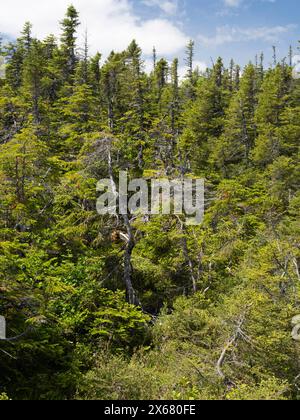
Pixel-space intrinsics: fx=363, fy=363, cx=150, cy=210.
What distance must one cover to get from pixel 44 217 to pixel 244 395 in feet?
33.9

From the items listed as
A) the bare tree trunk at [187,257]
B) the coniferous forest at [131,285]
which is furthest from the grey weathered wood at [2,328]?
the bare tree trunk at [187,257]

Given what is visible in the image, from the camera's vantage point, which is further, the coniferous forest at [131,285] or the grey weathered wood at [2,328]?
the coniferous forest at [131,285]

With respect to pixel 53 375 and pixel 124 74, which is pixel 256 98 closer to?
pixel 124 74

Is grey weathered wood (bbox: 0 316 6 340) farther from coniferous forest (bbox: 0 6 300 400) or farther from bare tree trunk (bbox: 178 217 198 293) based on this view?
bare tree trunk (bbox: 178 217 198 293)

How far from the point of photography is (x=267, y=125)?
3338cm

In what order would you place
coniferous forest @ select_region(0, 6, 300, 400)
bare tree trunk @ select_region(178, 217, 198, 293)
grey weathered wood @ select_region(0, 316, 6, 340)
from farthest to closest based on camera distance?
bare tree trunk @ select_region(178, 217, 198, 293)
coniferous forest @ select_region(0, 6, 300, 400)
grey weathered wood @ select_region(0, 316, 6, 340)

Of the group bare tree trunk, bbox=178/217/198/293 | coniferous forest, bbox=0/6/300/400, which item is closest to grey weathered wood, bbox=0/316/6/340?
coniferous forest, bbox=0/6/300/400

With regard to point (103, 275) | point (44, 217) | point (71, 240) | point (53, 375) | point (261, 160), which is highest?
point (261, 160)

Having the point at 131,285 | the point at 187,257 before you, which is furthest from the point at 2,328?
the point at 187,257

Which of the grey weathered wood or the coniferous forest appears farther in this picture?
the coniferous forest

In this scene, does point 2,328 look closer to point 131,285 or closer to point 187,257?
point 131,285

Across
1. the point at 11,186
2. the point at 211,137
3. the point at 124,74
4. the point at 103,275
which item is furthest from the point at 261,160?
the point at 11,186

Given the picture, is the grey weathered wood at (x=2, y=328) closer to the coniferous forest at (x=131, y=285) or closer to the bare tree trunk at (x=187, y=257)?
the coniferous forest at (x=131, y=285)

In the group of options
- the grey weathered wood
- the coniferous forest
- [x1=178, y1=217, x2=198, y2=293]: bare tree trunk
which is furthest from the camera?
[x1=178, y1=217, x2=198, y2=293]: bare tree trunk
